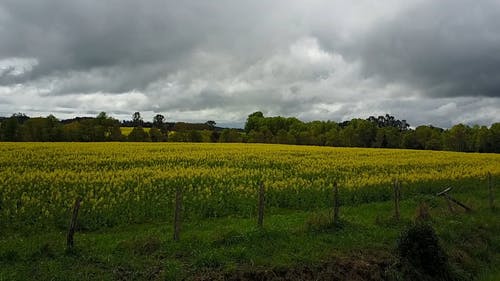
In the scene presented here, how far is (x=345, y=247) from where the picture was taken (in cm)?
1267

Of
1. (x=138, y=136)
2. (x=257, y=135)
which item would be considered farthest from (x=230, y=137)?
(x=138, y=136)

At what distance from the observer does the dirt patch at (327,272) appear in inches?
398

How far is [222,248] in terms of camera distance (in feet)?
38.9

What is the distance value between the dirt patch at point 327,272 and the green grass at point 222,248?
167 mm

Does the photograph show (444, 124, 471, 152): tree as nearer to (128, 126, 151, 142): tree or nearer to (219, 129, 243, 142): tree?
(219, 129, 243, 142): tree

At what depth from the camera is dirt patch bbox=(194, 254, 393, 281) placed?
10.1 m

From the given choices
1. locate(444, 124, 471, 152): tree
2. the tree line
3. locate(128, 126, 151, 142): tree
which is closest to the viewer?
the tree line

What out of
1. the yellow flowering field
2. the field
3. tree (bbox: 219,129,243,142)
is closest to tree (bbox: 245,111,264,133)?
tree (bbox: 219,129,243,142)

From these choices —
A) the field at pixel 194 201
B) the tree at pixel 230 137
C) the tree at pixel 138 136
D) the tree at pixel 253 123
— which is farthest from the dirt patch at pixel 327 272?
the tree at pixel 253 123

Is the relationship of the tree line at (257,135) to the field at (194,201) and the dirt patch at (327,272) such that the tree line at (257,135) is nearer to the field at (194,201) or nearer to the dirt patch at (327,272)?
→ the field at (194,201)

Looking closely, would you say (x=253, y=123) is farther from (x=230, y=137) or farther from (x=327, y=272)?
(x=327, y=272)

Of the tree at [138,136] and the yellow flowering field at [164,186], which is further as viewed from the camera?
the tree at [138,136]

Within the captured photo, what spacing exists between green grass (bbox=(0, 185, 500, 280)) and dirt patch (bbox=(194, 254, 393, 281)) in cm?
17

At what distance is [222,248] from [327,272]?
310 centimetres
